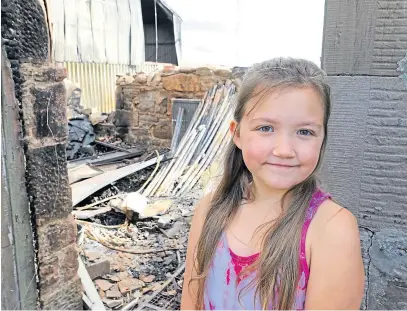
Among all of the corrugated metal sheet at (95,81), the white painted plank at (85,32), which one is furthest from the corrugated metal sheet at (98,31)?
the corrugated metal sheet at (95,81)

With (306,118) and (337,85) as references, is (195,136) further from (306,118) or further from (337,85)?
(306,118)

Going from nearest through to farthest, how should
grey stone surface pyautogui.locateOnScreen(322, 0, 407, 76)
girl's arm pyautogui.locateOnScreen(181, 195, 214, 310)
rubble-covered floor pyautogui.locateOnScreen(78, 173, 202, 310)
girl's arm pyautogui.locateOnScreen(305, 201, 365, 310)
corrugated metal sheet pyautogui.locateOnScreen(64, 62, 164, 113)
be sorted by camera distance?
girl's arm pyautogui.locateOnScreen(305, 201, 365, 310)
girl's arm pyautogui.locateOnScreen(181, 195, 214, 310)
grey stone surface pyautogui.locateOnScreen(322, 0, 407, 76)
rubble-covered floor pyautogui.locateOnScreen(78, 173, 202, 310)
corrugated metal sheet pyautogui.locateOnScreen(64, 62, 164, 113)

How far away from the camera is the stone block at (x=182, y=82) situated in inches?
319

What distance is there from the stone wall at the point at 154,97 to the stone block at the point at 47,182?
5693mm

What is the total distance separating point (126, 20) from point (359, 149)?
1482 cm

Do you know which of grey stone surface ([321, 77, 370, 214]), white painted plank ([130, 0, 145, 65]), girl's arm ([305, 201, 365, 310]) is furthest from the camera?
white painted plank ([130, 0, 145, 65])

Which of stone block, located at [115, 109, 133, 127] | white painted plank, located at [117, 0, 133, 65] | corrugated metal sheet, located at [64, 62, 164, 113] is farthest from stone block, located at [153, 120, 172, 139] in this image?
white painted plank, located at [117, 0, 133, 65]

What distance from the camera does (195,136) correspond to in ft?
24.2

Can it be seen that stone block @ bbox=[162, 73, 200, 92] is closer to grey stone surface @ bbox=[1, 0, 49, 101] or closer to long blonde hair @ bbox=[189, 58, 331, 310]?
grey stone surface @ bbox=[1, 0, 49, 101]

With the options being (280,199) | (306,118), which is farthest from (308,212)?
(306,118)

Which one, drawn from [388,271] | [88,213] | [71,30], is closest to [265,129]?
[388,271]

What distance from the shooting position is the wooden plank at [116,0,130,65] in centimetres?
1475

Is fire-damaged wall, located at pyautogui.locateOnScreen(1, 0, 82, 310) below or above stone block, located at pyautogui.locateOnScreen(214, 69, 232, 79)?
below

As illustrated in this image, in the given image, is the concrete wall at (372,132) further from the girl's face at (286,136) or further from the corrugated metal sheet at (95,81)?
the corrugated metal sheet at (95,81)
